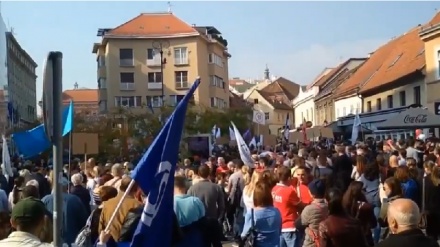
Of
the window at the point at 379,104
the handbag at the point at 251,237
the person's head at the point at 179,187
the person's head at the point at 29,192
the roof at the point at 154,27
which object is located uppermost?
the roof at the point at 154,27

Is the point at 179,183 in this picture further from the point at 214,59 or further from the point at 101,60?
the point at 101,60

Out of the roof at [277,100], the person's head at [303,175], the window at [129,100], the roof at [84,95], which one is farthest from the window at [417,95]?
the roof at [84,95]

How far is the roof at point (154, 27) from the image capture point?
270 ft

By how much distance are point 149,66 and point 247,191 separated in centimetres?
7208

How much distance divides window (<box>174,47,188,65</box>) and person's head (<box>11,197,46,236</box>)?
7696cm

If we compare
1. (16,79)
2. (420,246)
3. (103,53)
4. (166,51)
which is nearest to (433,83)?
(420,246)

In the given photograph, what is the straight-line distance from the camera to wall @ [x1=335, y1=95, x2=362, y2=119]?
55406 millimetres

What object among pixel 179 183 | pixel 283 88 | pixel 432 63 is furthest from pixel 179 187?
pixel 283 88

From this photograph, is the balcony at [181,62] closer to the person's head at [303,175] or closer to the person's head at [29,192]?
the person's head at [303,175]

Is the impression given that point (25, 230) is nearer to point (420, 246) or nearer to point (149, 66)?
point (420, 246)

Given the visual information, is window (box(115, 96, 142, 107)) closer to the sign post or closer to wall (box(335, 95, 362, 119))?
wall (box(335, 95, 362, 119))

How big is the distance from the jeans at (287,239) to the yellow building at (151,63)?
71108mm

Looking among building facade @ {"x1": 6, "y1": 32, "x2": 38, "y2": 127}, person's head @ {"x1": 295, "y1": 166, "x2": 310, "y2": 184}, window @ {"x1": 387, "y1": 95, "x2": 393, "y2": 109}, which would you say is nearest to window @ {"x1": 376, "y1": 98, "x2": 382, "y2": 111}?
window @ {"x1": 387, "y1": 95, "x2": 393, "y2": 109}

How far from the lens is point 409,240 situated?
17.8 feet
